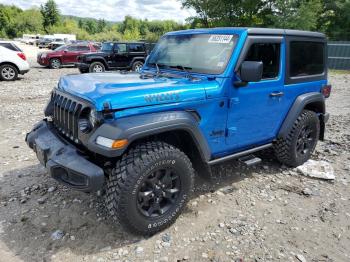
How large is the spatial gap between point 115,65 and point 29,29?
9438cm

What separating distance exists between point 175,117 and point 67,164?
108 centimetres

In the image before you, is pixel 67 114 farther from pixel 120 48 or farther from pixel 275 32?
pixel 120 48

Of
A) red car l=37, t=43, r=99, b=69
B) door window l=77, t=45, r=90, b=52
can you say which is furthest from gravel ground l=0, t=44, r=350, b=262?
door window l=77, t=45, r=90, b=52

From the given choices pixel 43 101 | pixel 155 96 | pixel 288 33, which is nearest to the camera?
pixel 155 96

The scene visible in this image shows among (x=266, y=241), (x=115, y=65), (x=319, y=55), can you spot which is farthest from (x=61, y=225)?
(x=115, y=65)

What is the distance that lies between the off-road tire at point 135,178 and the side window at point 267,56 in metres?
1.53

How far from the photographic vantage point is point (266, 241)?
3289 mm

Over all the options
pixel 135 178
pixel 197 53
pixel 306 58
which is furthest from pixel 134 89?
pixel 306 58

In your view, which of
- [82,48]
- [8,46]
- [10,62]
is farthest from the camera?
[82,48]

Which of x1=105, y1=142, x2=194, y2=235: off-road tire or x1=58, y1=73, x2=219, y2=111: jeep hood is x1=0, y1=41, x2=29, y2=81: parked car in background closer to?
x1=58, y1=73, x2=219, y2=111: jeep hood

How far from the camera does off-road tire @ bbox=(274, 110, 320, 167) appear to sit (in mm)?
4641

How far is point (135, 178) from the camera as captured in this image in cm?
298

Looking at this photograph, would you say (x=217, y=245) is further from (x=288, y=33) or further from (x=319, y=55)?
(x=319, y=55)

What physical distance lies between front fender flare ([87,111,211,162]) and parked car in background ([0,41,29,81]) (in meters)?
11.7
